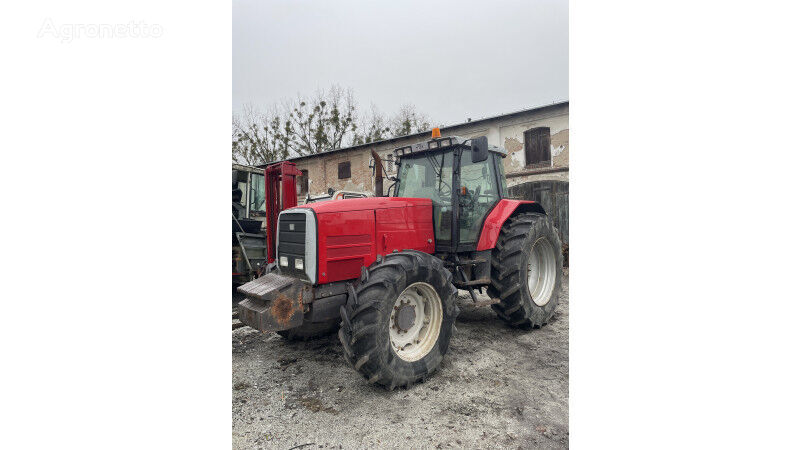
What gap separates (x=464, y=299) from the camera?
18.5 ft

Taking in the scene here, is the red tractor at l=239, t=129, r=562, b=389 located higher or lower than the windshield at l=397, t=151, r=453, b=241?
lower

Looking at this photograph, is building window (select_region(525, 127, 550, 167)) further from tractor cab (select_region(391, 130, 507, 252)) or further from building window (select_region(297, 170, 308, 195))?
building window (select_region(297, 170, 308, 195))

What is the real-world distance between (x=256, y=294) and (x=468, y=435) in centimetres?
186

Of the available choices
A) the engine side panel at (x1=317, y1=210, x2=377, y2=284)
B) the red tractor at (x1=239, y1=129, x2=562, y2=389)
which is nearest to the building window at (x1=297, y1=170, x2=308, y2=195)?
the red tractor at (x1=239, y1=129, x2=562, y2=389)

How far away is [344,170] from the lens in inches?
645

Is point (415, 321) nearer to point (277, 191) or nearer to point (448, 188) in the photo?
point (448, 188)

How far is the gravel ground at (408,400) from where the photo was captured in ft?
7.82

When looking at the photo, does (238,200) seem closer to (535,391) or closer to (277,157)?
(535,391)

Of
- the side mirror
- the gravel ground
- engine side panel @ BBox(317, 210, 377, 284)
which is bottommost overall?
the gravel ground

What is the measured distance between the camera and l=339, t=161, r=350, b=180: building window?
16.2 metres

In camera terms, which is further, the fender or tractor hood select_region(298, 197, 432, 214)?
the fender

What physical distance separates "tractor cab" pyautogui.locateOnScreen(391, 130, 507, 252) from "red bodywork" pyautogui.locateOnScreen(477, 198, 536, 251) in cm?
6

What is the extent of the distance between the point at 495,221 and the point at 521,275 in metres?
0.64

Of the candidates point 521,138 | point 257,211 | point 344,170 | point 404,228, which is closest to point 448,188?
point 404,228
